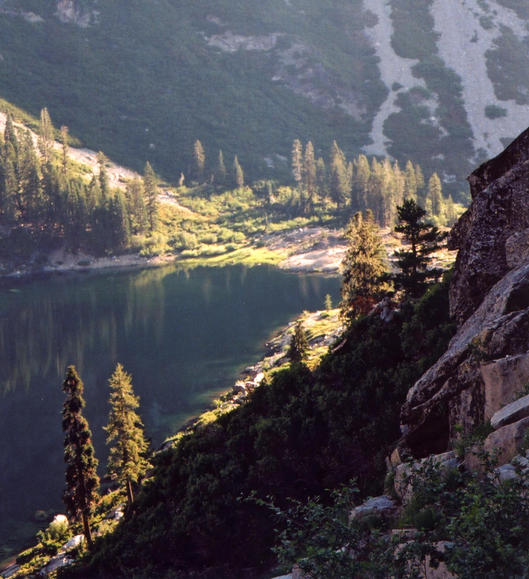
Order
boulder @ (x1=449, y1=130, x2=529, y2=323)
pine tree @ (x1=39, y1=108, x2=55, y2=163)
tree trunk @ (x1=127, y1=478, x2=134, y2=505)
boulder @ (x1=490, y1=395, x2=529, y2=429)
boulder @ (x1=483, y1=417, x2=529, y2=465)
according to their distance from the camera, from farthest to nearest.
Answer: pine tree @ (x1=39, y1=108, x2=55, y2=163) → tree trunk @ (x1=127, y1=478, x2=134, y2=505) → boulder @ (x1=449, y1=130, x2=529, y2=323) → boulder @ (x1=490, y1=395, x2=529, y2=429) → boulder @ (x1=483, y1=417, x2=529, y2=465)

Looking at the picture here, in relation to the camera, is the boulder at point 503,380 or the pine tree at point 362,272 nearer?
the boulder at point 503,380

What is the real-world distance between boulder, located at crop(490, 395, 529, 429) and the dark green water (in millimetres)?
37567

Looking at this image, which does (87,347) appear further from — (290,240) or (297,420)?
(290,240)

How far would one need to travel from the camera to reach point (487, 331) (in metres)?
15.6

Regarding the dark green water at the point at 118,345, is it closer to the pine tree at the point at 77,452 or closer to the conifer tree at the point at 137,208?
the pine tree at the point at 77,452

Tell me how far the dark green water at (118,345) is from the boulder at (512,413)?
3757 centimetres

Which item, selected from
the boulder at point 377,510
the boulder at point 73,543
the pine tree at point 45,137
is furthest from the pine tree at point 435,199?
the boulder at point 377,510

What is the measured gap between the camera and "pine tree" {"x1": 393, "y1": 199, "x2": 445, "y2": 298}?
131ft

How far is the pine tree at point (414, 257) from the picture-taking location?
39875mm

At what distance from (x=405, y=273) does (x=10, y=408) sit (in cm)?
4450

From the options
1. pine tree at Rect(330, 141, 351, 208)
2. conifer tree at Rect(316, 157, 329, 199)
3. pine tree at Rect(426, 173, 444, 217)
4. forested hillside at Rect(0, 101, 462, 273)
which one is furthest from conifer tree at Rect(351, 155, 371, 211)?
pine tree at Rect(426, 173, 444, 217)

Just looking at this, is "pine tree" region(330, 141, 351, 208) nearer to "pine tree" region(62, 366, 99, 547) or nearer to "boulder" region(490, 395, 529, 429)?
"pine tree" region(62, 366, 99, 547)

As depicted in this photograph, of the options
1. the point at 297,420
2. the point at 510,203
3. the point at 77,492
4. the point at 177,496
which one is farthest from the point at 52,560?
the point at 510,203

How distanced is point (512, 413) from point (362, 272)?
42493 mm
